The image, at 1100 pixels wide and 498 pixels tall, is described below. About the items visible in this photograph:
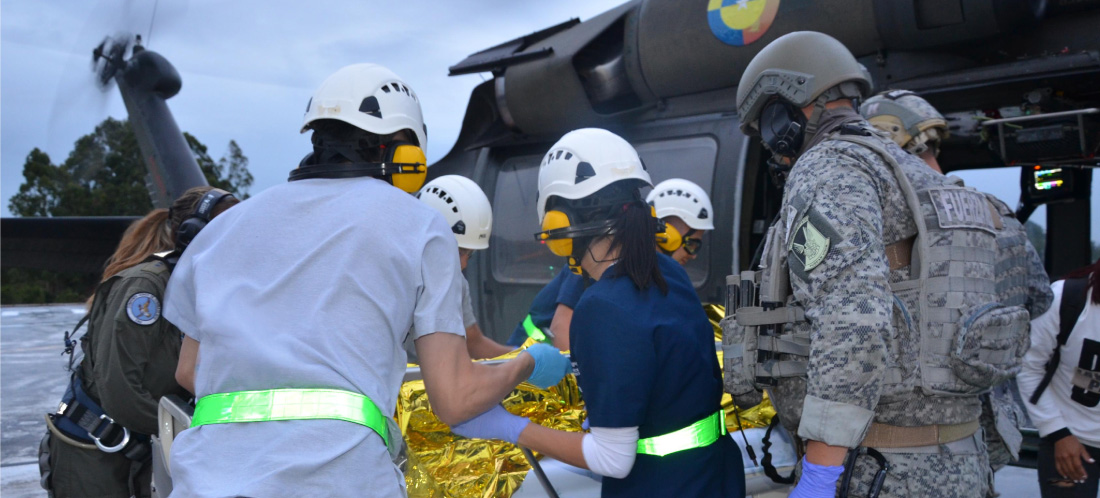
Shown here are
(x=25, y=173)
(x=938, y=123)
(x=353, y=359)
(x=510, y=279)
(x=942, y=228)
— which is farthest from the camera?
(x=25, y=173)

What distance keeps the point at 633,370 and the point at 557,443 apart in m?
0.30

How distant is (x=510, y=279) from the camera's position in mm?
5469

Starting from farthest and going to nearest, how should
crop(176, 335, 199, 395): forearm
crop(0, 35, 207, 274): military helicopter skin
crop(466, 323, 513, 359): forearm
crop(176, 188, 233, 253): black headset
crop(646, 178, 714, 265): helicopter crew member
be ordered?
crop(0, 35, 207, 274): military helicopter skin
crop(646, 178, 714, 265): helicopter crew member
crop(466, 323, 513, 359): forearm
crop(176, 188, 233, 253): black headset
crop(176, 335, 199, 395): forearm

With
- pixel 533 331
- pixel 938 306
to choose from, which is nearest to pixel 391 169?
pixel 938 306

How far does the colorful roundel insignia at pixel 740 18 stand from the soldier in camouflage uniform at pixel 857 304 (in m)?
2.41

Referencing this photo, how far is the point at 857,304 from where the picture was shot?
5.22 ft

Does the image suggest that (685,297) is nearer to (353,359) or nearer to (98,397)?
(353,359)

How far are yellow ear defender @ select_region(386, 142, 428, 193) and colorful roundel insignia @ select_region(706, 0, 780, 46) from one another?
3046 mm

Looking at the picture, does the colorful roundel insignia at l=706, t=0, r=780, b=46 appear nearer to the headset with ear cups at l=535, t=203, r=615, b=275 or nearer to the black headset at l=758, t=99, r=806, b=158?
the black headset at l=758, t=99, r=806, b=158

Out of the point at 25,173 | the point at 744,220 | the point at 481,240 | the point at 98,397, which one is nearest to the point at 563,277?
the point at 481,240

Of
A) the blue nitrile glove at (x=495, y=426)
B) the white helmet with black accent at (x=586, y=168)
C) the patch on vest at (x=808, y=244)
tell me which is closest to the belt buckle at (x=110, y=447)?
the blue nitrile glove at (x=495, y=426)

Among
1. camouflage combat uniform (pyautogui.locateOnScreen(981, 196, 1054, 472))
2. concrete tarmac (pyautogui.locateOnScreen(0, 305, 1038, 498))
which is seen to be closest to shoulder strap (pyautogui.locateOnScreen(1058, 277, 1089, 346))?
camouflage combat uniform (pyautogui.locateOnScreen(981, 196, 1054, 472))

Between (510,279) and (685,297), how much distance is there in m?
3.61

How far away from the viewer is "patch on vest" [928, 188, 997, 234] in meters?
1.78
